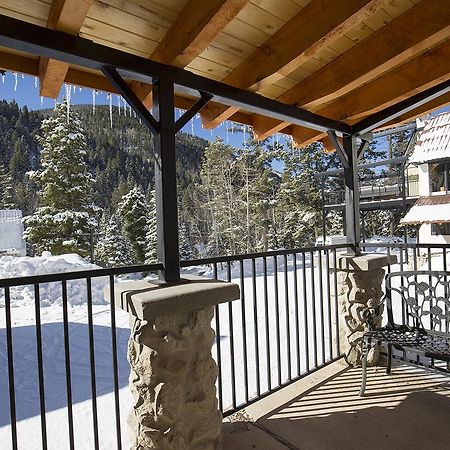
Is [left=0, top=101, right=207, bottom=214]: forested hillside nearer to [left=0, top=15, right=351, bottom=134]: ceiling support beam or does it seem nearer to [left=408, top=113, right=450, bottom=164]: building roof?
[left=408, top=113, right=450, bottom=164]: building roof

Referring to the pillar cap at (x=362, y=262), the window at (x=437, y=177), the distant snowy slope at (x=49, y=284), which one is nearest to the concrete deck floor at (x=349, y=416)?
the pillar cap at (x=362, y=262)

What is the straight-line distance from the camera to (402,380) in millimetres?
2627

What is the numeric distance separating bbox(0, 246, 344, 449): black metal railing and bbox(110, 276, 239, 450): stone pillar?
20 cm

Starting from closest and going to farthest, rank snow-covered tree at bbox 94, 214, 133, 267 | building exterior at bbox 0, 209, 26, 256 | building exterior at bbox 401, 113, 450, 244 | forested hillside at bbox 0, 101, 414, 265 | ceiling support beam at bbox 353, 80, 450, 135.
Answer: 1. ceiling support beam at bbox 353, 80, 450, 135
2. building exterior at bbox 401, 113, 450, 244
3. forested hillside at bbox 0, 101, 414, 265
4. building exterior at bbox 0, 209, 26, 256
5. snow-covered tree at bbox 94, 214, 133, 267

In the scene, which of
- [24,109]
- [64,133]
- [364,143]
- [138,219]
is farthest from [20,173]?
[364,143]

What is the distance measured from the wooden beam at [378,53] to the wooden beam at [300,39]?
1.36 ft

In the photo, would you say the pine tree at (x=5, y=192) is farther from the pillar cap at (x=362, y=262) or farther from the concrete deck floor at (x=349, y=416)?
the concrete deck floor at (x=349, y=416)

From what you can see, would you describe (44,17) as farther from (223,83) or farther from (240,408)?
(240,408)

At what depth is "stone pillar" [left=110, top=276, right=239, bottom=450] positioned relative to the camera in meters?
1.59

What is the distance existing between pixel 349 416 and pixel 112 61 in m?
2.37

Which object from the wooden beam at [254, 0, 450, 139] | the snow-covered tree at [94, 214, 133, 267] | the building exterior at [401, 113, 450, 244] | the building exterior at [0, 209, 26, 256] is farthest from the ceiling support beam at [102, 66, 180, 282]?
the snow-covered tree at [94, 214, 133, 267]

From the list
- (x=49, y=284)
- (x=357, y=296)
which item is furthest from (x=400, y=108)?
(x=49, y=284)

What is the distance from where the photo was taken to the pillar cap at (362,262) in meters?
2.83

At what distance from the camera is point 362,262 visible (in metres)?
2.83
